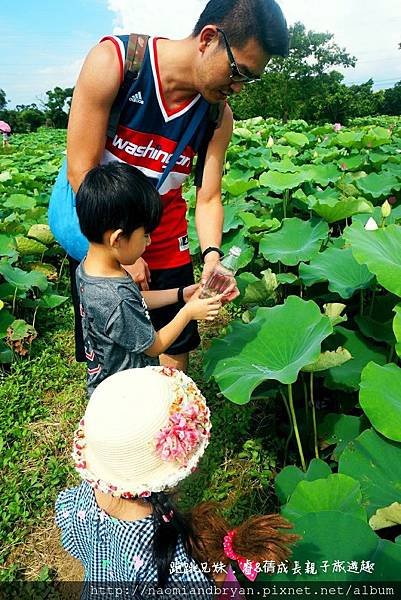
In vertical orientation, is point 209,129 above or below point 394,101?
above

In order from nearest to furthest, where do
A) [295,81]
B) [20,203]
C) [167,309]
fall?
[167,309]
[20,203]
[295,81]

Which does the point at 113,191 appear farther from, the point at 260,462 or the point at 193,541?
the point at 260,462

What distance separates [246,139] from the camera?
6707 mm

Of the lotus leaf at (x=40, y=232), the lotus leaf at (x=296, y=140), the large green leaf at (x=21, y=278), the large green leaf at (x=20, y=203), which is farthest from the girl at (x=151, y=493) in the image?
the lotus leaf at (x=296, y=140)

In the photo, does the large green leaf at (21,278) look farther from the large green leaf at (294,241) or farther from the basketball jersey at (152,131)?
the basketball jersey at (152,131)

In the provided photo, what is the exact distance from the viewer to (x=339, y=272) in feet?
7.11

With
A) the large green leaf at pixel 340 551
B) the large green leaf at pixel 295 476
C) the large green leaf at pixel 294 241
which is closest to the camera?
the large green leaf at pixel 340 551

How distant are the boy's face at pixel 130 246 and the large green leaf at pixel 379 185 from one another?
8.46 feet

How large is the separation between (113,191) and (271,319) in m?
0.86

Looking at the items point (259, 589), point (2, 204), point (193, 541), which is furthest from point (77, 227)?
point (2, 204)

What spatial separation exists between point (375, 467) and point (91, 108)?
4.17 feet

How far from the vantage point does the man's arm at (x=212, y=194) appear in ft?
5.35

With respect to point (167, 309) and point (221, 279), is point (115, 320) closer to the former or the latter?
point (221, 279)

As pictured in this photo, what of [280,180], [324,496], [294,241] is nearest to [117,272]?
[324,496]
